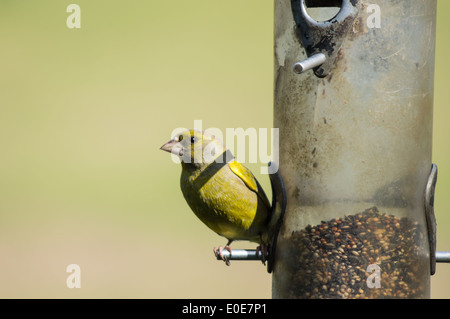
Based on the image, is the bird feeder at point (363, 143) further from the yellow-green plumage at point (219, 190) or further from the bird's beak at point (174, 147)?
the bird's beak at point (174, 147)

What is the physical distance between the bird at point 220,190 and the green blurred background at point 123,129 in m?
6.64

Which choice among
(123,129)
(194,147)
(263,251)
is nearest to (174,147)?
(194,147)

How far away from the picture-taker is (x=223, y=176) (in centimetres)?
491

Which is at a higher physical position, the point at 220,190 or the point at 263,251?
the point at 220,190

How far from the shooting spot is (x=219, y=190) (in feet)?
16.0

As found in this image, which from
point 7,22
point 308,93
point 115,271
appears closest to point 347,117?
point 308,93

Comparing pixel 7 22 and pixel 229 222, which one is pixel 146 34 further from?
pixel 229 222

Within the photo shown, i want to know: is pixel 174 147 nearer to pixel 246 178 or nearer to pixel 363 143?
pixel 246 178

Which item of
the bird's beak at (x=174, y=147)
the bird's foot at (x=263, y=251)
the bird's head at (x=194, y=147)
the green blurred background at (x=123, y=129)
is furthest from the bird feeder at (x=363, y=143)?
the green blurred background at (x=123, y=129)

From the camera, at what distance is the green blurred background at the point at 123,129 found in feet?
42.8

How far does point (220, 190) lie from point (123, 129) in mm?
14288
